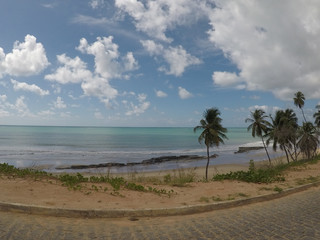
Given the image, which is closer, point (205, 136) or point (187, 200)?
point (187, 200)

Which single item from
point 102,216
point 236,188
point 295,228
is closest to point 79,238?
point 102,216

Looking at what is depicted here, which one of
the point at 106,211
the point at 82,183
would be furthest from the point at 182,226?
the point at 82,183

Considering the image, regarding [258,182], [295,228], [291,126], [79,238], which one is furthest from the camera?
[291,126]

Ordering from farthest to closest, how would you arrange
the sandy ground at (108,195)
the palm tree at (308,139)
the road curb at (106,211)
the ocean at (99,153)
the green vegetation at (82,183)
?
the ocean at (99,153)
the palm tree at (308,139)
the green vegetation at (82,183)
the sandy ground at (108,195)
the road curb at (106,211)

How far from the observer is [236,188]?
9562mm

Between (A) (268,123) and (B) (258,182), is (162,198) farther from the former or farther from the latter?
(A) (268,123)

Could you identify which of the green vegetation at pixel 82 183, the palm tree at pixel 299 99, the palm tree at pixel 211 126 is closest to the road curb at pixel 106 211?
the green vegetation at pixel 82 183

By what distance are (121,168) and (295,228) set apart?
24.5 metres

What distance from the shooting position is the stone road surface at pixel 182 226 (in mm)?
4957

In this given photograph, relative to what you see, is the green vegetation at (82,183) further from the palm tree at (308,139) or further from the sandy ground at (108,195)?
the palm tree at (308,139)

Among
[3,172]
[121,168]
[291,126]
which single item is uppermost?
[291,126]

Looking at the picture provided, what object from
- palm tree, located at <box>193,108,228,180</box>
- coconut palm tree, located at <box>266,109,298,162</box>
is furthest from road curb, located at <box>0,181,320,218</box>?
coconut palm tree, located at <box>266,109,298,162</box>

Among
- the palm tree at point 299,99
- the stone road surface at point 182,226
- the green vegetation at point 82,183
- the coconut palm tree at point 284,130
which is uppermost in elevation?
the palm tree at point 299,99

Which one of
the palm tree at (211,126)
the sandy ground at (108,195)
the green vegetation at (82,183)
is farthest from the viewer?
the palm tree at (211,126)
